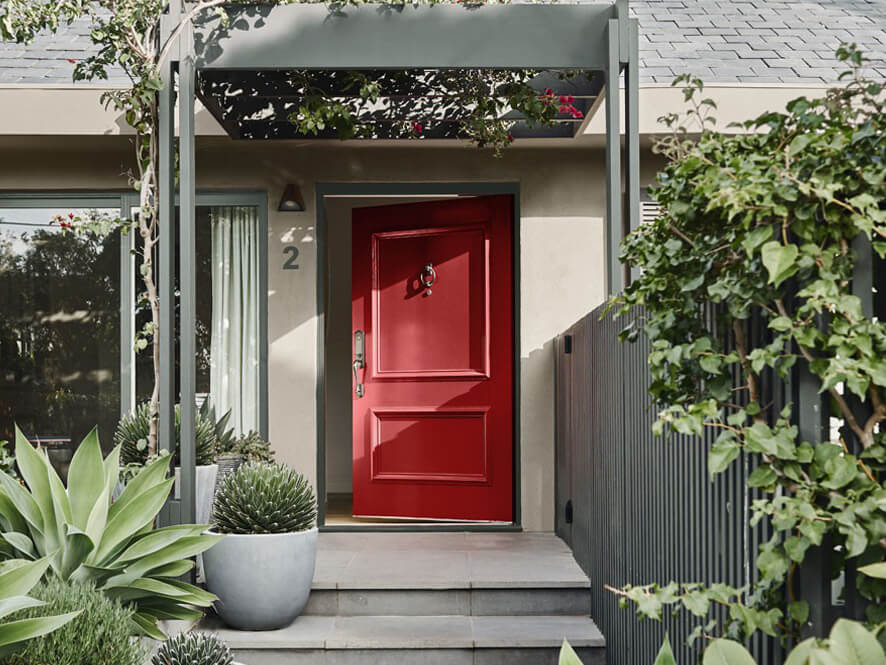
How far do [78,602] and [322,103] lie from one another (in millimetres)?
2787

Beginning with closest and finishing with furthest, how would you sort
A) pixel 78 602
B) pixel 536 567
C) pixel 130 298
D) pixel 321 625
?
pixel 78 602 → pixel 321 625 → pixel 536 567 → pixel 130 298

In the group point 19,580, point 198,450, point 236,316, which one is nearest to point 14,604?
point 19,580

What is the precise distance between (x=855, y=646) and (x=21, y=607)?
6.37 ft

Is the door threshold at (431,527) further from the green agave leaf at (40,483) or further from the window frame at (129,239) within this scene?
the green agave leaf at (40,483)

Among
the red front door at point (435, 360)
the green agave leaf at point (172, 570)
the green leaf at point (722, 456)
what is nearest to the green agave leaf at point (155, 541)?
the green agave leaf at point (172, 570)

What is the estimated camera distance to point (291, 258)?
19.2 ft

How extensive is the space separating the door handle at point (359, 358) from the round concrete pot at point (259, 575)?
2211 millimetres

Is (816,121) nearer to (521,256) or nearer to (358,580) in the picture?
(358,580)

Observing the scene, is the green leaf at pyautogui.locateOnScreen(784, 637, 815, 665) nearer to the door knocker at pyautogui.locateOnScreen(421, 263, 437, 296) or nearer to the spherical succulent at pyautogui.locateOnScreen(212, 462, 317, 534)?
the spherical succulent at pyautogui.locateOnScreen(212, 462, 317, 534)

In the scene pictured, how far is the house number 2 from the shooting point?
586cm

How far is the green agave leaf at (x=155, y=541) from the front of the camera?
3355mm

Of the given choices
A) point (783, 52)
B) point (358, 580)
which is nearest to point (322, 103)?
point (358, 580)

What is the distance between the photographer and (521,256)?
232 inches

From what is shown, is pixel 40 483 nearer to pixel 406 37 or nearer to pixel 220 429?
pixel 220 429
